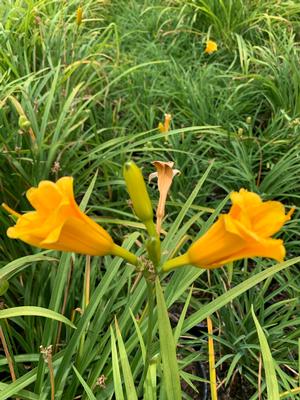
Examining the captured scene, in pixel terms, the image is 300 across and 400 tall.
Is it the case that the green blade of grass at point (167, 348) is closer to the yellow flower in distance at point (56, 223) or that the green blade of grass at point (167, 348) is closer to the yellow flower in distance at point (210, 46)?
the yellow flower in distance at point (56, 223)

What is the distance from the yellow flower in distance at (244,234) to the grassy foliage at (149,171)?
0.14 metres

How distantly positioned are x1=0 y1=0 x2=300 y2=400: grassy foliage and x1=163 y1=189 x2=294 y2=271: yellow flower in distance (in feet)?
0.45

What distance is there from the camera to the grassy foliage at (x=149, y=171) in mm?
1114

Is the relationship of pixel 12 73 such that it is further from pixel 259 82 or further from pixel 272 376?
pixel 272 376

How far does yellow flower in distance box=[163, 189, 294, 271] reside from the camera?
560 mm

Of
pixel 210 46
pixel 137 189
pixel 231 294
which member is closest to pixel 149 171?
pixel 231 294

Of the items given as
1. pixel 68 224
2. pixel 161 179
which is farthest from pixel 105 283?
pixel 68 224

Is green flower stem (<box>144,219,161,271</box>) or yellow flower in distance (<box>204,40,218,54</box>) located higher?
green flower stem (<box>144,219,161,271</box>)

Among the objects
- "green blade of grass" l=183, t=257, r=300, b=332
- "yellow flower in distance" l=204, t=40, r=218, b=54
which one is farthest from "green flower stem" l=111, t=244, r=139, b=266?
"yellow flower in distance" l=204, t=40, r=218, b=54

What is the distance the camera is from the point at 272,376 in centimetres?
92

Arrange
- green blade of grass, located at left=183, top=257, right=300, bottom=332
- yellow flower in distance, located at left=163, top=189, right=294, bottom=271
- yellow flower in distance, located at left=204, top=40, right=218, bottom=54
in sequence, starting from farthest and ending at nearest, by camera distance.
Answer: yellow flower in distance, located at left=204, top=40, right=218, bottom=54
green blade of grass, located at left=183, top=257, right=300, bottom=332
yellow flower in distance, located at left=163, top=189, right=294, bottom=271

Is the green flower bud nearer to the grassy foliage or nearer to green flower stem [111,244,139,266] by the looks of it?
green flower stem [111,244,139,266]

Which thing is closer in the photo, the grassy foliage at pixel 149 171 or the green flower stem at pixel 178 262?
the green flower stem at pixel 178 262

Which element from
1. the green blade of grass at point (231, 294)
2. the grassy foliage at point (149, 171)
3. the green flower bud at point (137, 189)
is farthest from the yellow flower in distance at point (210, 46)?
the green flower bud at point (137, 189)
